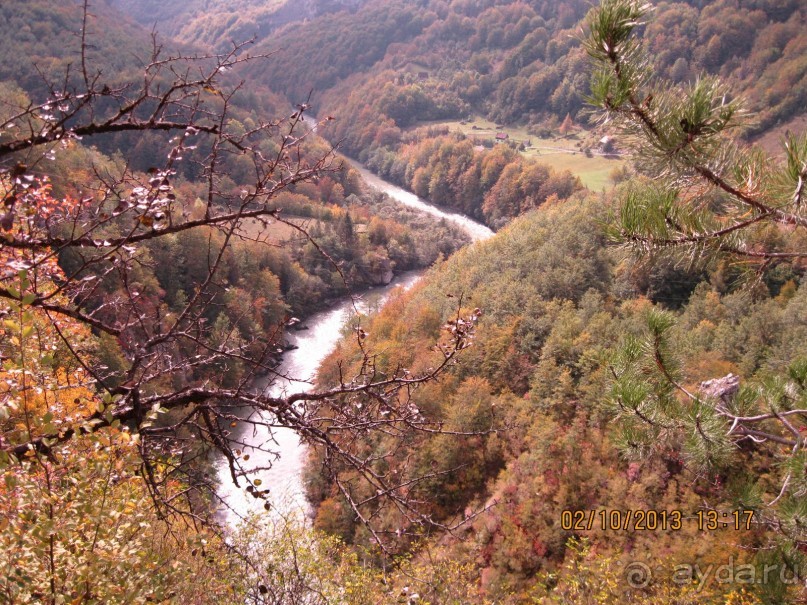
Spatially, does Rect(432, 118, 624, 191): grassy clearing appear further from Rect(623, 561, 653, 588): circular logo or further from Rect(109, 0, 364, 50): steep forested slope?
Rect(109, 0, 364, 50): steep forested slope

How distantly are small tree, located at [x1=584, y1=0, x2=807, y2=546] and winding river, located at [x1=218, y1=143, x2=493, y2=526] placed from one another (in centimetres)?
207

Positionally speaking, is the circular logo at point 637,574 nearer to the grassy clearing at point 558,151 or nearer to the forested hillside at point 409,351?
the forested hillside at point 409,351

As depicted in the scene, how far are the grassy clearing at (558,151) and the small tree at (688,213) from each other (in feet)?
137

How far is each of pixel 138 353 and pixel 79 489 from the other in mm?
799

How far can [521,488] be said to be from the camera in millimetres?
16438

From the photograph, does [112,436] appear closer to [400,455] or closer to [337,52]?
[400,455]

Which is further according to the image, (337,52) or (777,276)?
(337,52)

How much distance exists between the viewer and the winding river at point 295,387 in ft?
37.8

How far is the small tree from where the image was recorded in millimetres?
2818

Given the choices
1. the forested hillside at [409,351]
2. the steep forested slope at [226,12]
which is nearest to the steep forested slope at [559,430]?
the forested hillside at [409,351]

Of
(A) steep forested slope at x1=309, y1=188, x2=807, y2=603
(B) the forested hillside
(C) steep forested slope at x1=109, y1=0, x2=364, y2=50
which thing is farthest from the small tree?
(C) steep forested slope at x1=109, y1=0, x2=364, y2=50

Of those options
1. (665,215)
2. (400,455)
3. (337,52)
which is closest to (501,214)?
(400,455)
